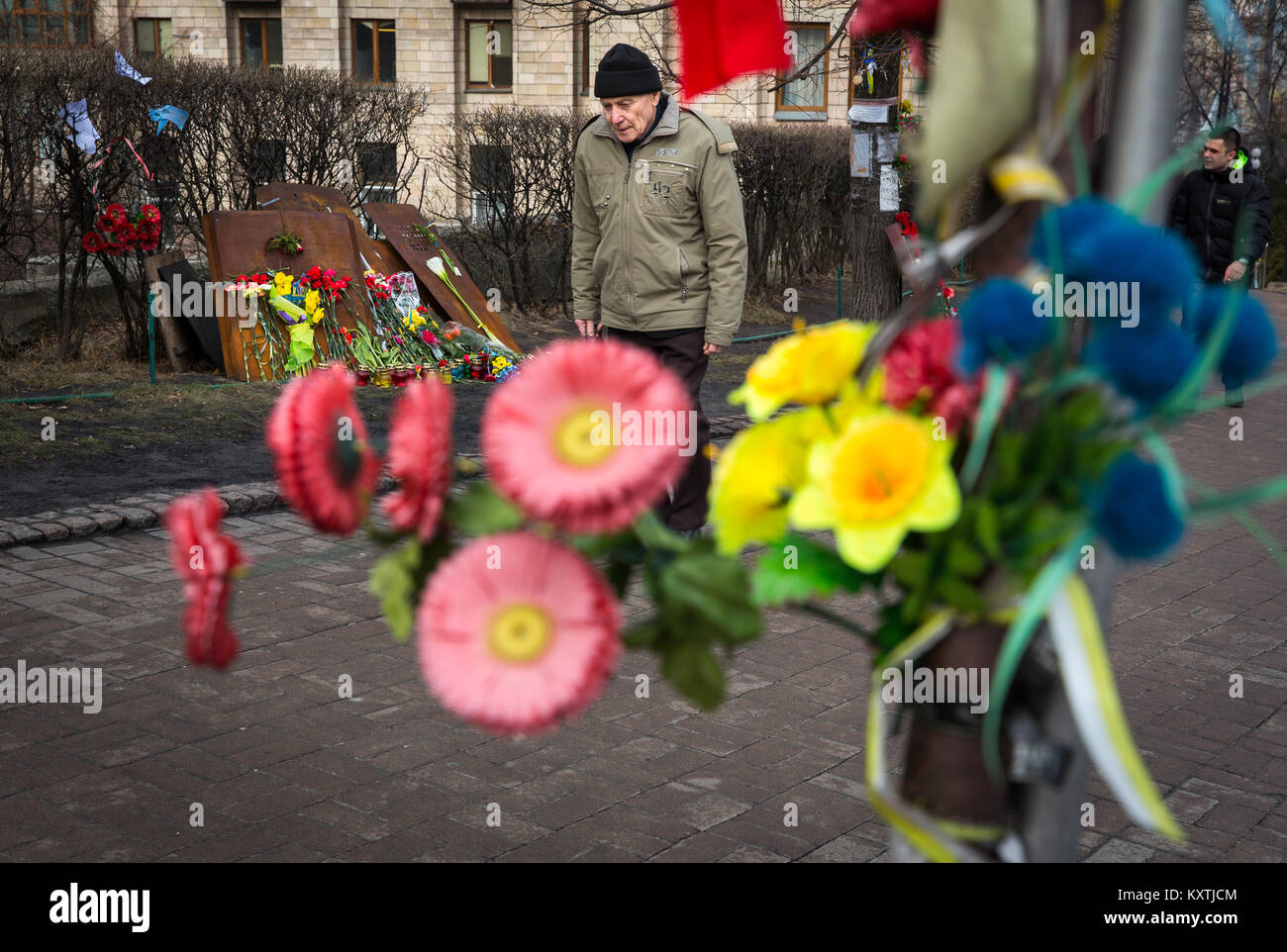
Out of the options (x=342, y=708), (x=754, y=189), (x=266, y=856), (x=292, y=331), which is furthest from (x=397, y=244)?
(x=266, y=856)

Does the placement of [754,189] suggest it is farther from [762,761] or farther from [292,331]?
[762,761]

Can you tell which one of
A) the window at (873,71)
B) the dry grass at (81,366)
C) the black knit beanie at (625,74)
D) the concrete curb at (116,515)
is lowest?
the concrete curb at (116,515)

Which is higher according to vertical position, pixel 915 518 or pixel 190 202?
pixel 190 202

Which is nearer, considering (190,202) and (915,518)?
(915,518)

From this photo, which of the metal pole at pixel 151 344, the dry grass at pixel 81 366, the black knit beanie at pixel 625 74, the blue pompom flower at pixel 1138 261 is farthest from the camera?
the dry grass at pixel 81 366

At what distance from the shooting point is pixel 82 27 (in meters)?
33.1

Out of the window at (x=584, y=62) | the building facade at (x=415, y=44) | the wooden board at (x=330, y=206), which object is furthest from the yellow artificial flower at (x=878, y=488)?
the window at (x=584, y=62)

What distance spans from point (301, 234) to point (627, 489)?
10148 millimetres

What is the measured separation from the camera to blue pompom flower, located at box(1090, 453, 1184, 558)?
937 millimetres

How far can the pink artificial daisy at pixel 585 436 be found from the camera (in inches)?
37.0

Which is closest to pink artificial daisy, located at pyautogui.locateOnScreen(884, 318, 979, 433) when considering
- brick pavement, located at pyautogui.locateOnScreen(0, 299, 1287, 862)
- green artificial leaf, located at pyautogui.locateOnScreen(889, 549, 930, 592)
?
green artificial leaf, located at pyautogui.locateOnScreen(889, 549, 930, 592)

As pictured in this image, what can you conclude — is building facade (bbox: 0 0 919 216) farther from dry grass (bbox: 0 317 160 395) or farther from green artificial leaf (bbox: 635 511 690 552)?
green artificial leaf (bbox: 635 511 690 552)

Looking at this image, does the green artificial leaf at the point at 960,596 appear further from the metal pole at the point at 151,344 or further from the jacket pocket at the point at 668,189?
the metal pole at the point at 151,344

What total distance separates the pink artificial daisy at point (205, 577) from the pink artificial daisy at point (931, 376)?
56 centimetres
